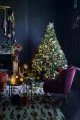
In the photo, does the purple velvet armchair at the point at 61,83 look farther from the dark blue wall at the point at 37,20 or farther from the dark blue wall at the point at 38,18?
the dark blue wall at the point at 38,18

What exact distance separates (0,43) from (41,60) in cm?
167

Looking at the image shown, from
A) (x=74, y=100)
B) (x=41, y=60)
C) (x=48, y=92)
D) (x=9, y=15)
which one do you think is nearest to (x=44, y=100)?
(x=48, y=92)

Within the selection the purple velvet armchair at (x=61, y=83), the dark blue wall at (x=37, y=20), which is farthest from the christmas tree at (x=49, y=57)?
the purple velvet armchair at (x=61, y=83)

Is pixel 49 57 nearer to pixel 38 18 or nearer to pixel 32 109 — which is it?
pixel 38 18

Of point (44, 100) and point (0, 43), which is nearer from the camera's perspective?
point (44, 100)

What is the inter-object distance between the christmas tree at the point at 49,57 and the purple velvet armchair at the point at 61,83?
105 inches

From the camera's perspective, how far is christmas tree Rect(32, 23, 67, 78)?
870cm

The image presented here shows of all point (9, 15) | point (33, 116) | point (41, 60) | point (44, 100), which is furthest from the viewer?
point (9, 15)

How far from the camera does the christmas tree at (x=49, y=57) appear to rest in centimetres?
870

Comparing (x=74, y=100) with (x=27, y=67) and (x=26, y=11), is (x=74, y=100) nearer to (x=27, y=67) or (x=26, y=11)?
(x=27, y=67)

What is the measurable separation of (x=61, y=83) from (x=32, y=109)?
977 mm

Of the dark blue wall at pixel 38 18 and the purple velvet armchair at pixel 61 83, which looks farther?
the dark blue wall at pixel 38 18

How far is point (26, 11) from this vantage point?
9.72m

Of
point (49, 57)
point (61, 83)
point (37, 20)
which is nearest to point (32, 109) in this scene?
point (61, 83)
